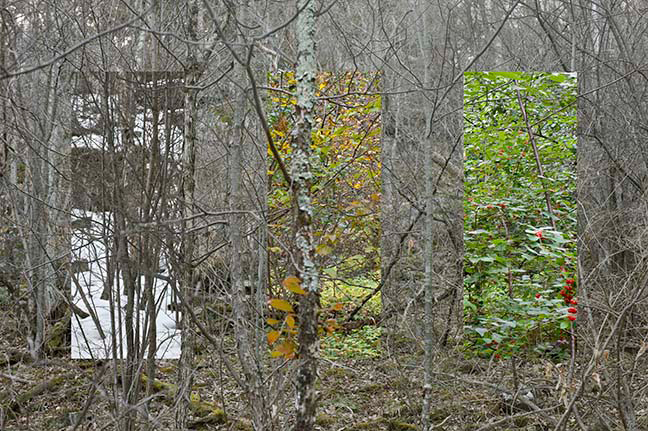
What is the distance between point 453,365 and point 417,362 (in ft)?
0.94

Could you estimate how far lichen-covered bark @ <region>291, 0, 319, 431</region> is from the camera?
2197 mm

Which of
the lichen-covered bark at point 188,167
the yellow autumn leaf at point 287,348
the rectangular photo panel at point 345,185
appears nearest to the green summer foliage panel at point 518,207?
the rectangular photo panel at point 345,185

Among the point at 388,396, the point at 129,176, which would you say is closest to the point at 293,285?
the point at 129,176

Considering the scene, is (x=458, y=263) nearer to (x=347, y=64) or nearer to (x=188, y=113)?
(x=347, y=64)

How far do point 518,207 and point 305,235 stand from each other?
254 centimetres

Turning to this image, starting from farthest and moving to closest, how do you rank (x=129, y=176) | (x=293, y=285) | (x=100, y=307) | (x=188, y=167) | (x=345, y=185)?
1. (x=345, y=185)
2. (x=100, y=307)
3. (x=188, y=167)
4. (x=129, y=176)
5. (x=293, y=285)

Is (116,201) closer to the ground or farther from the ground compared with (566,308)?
farther from the ground

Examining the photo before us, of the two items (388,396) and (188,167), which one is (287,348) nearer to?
(188,167)

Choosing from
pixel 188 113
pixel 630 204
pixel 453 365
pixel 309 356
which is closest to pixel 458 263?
pixel 453 365

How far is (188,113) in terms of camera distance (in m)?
3.19

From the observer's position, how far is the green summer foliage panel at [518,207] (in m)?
4.43

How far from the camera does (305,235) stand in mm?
2209

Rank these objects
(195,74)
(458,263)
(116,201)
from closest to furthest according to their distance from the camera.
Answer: (116,201) < (195,74) < (458,263)

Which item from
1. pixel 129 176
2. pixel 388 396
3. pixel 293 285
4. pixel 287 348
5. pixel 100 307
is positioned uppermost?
pixel 129 176
